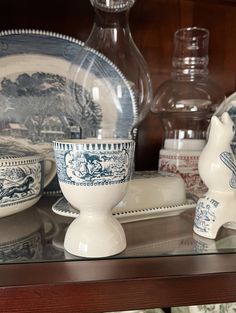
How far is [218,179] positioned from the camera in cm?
39

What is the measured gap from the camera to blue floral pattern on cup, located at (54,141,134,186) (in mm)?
326

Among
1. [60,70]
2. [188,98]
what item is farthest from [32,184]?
[188,98]

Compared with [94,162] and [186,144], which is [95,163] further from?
[186,144]

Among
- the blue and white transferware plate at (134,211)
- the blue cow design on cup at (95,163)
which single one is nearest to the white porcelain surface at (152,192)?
the blue and white transferware plate at (134,211)

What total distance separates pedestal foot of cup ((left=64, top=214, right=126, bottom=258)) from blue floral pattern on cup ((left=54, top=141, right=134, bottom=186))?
45 millimetres

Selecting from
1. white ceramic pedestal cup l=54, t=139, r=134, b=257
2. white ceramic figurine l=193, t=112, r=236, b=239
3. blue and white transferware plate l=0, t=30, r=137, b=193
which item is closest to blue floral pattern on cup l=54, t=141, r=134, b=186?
white ceramic pedestal cup l=54, t=139, r=134, b=257

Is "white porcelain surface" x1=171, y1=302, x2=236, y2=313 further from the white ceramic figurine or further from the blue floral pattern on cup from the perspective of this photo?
the blue floral pattern on cup

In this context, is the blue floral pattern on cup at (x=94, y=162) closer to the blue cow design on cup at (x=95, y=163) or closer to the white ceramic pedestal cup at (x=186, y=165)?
the blue cow design on cup at (x=95, y=163)

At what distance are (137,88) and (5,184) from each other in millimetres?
247

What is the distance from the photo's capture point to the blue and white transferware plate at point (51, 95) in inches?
21.0

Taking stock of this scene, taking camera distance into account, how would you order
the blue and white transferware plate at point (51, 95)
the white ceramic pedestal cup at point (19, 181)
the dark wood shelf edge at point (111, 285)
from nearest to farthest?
the dark wood shelf edge at point (111, 285) → the white ceramic pedestal cup at point (19, 181) → the blue and white transferware plate at point (51, 95)

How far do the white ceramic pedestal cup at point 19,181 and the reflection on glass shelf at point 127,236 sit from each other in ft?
0.08

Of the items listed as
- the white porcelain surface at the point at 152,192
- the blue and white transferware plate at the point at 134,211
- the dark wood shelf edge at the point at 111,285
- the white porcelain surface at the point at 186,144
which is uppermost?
the white porcelain surface at the point at 186,144

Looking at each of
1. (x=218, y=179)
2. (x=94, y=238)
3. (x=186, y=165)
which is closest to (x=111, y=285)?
(x=94, y=238)
